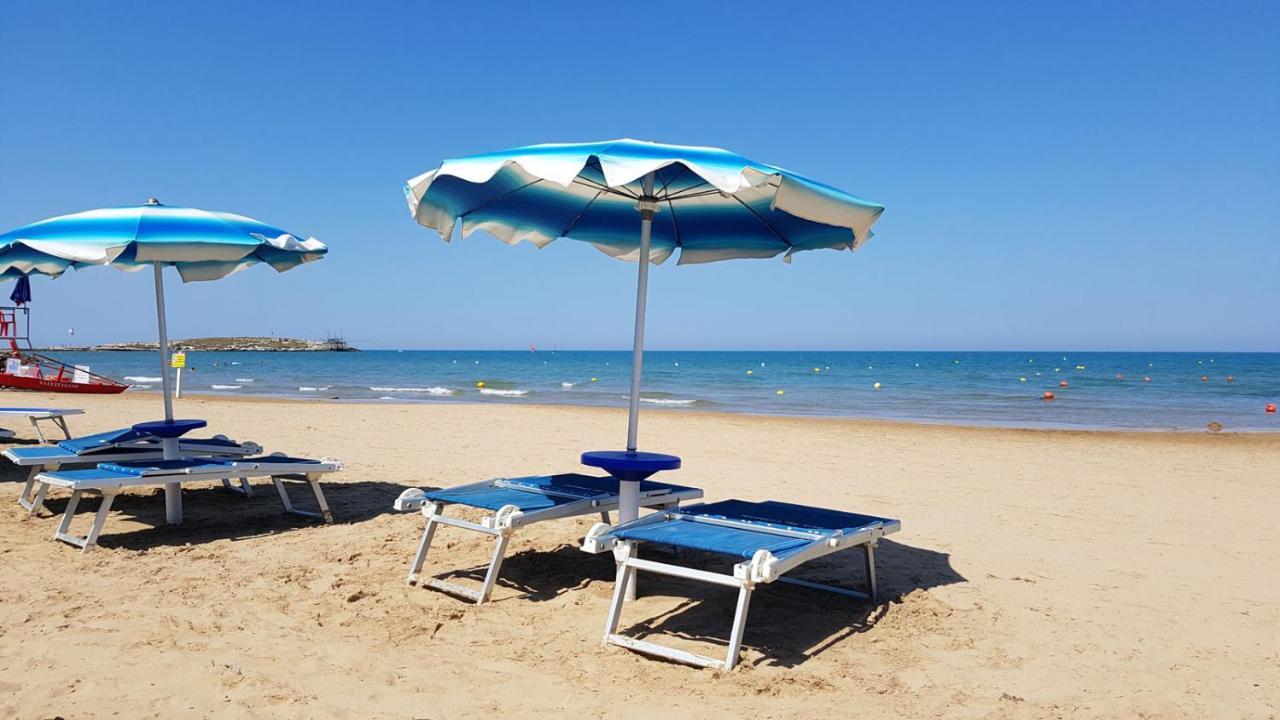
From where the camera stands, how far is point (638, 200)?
5297 mm

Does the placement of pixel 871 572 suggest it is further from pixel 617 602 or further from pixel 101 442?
pixel 101 442

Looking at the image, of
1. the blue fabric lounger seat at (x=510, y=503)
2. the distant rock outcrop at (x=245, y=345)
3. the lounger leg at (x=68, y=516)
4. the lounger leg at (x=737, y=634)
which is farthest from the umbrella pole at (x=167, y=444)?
the distant rock outcrop at (x=245, y=345)

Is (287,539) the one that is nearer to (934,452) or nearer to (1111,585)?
(1111,585)

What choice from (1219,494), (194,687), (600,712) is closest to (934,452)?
(1219,494)

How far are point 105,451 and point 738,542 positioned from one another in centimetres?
569

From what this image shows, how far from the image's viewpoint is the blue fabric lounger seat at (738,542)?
3.47 m

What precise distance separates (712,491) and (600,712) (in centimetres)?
507

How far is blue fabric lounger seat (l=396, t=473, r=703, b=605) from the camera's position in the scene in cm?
437

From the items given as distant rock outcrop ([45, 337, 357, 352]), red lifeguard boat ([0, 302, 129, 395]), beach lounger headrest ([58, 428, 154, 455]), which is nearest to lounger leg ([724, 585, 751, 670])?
beach lounger headrest ([58, 428, 154, 455])

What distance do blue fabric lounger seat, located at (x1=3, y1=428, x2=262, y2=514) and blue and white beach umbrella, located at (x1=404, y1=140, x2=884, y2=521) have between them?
313 centimetres

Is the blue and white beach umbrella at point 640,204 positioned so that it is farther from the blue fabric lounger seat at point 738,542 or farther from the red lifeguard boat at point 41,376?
the red lifeguard boat at point 41,376

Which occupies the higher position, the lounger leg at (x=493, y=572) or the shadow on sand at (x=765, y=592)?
the lounger leg at (x=493, y=572)

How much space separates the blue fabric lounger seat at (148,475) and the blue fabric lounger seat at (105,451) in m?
0.19

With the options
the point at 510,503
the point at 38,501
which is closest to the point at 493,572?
the point at 510,503
